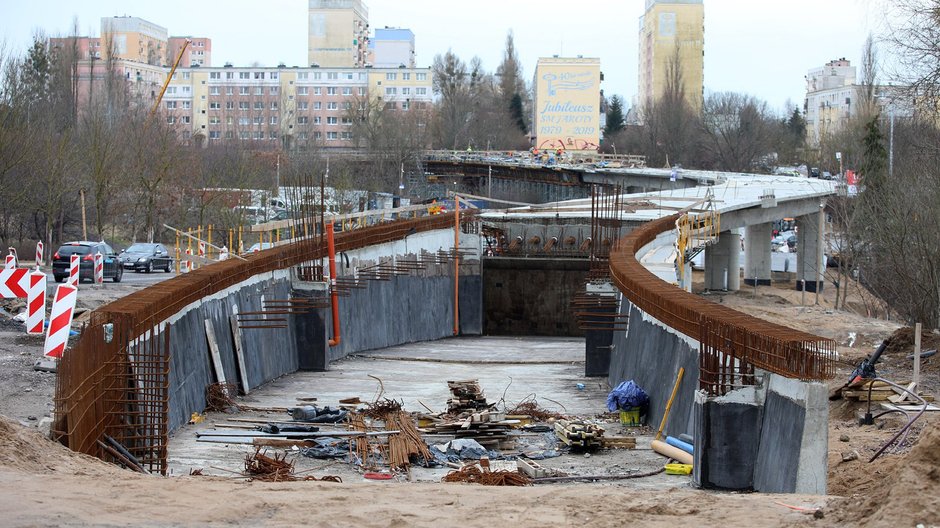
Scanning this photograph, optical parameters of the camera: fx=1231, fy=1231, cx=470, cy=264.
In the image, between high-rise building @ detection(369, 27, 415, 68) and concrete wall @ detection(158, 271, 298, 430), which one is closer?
concrete wall @ detection(158, 271, 298, 430)

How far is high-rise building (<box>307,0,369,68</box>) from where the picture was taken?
6737 inches

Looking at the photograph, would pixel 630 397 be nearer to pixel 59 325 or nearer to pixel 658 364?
pixel 658 364

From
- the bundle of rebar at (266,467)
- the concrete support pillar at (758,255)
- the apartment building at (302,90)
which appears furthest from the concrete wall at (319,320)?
the apartment building at (302,90)

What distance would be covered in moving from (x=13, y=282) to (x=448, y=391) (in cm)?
778

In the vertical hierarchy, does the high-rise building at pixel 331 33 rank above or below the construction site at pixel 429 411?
above

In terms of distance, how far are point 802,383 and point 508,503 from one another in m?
3.81

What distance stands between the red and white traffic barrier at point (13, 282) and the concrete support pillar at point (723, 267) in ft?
158

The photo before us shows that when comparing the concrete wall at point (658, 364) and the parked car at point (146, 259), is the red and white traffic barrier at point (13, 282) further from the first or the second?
the parked car at point (146, 259)

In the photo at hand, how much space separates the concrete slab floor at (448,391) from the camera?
575 inches

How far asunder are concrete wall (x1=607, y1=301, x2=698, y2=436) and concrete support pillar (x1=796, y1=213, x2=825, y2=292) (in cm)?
4472

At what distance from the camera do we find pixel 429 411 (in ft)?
63.5

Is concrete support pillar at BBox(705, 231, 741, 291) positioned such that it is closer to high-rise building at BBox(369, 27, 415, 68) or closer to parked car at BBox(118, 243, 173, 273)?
parked car at BBox(118, 243, 173, 273)

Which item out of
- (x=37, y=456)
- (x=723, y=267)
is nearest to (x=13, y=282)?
(x=37, y=456)

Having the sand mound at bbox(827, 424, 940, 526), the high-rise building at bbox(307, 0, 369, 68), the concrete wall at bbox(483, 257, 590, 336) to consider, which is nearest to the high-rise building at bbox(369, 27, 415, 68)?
the high-rise building at bbox(307, 0, 369, 68)
